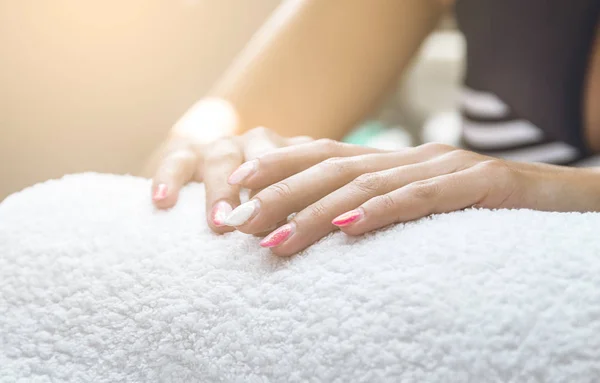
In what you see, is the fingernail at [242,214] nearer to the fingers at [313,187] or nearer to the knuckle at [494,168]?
the fingers at [313,187]

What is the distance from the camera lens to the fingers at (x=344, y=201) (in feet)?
1.18

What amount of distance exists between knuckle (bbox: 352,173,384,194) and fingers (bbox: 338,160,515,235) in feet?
0.08

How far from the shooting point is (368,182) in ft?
1.34

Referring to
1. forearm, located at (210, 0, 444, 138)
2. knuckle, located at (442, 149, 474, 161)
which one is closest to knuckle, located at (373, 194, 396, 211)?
knuckle, located at (442, 149, 474, 161)

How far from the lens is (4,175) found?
778 mm

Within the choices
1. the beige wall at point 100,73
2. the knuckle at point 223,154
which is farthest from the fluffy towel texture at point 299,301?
the beige wall at point 100,73

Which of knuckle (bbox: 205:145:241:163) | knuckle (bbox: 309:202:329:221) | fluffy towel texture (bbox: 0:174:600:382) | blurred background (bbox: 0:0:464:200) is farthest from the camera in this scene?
blurred background (bbox: 0:0:464:200)

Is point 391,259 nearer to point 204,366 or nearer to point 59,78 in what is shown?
point 204,366

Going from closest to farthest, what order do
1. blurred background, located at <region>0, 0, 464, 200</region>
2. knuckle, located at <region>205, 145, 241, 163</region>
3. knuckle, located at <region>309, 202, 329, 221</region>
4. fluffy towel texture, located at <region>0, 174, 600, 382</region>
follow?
fluffy towel texture, located at <region>0, 174, 600, 382</region>
knuckle, located at <region>309, 202, 329, 221</region>
knuckle, located at <region>205, 145, 241, 163</region>
blurred background, located at <region>0, 0, 464, 200</region>

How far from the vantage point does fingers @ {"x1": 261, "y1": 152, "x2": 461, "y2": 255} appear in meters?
0.36

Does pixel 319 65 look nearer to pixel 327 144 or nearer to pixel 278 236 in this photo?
pixel 327 144

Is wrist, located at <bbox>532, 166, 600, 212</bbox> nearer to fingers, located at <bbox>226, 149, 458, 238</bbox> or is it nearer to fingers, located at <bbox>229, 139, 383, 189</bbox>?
fingers, located at <bbox>226, 149, 458, 238</bbox>

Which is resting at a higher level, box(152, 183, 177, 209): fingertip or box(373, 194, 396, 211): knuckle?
box(152, 183, 177, 209): fingertip

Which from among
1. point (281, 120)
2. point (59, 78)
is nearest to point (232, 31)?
point (281, 120)
